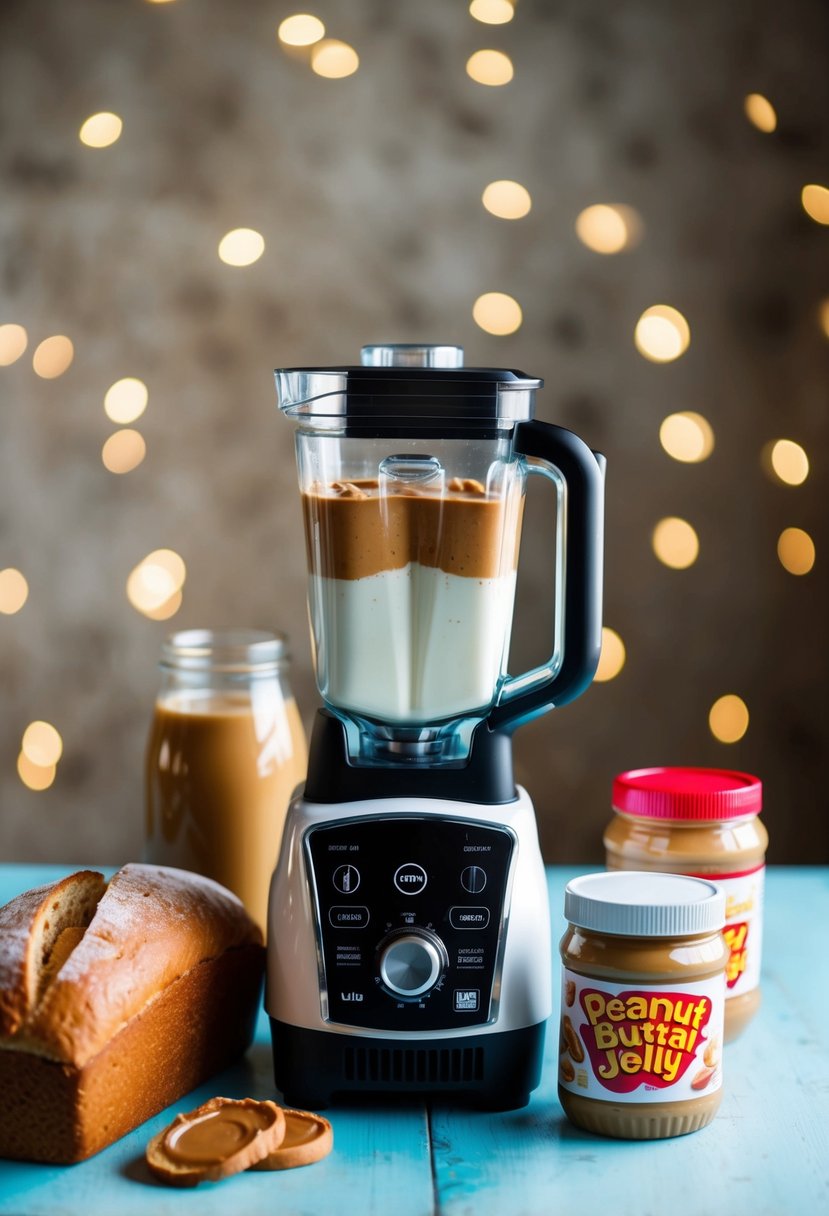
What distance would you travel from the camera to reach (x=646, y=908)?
762 mm

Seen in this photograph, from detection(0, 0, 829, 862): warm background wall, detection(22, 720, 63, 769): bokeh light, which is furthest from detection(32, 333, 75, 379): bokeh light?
detection(22, 720, 63, 769): bokeh light

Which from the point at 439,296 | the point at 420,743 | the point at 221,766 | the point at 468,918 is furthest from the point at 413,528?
the point at 439,296

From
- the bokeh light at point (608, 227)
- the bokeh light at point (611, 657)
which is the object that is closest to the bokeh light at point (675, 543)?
the bokeh light at point (611, 657)

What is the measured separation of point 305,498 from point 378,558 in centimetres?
8

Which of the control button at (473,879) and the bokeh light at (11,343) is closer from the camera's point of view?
the control button at (473,879)

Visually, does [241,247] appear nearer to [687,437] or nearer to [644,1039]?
[687,437]

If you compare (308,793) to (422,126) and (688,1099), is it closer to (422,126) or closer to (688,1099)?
(688,1099)

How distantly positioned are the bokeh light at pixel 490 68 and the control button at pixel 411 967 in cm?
118

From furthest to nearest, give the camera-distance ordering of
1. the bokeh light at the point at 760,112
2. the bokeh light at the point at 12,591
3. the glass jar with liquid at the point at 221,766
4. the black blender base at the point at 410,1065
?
the bokeh light at the point at 12,591, the bokeh light at the point at 760,112, the glass jar with liquid at the point at 221,766, the black blender base at the point at 410,1065

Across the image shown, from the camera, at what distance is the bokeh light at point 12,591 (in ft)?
5.59

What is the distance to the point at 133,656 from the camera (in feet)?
5.59

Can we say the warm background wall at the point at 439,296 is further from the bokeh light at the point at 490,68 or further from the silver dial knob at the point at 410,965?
the silver dial knob at the point at 410,965

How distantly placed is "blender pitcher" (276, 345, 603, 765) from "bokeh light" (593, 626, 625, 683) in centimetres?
80

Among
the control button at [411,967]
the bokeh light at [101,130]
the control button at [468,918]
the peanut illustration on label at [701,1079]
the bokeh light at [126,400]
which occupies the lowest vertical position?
the peanut illustration on label at [701,1079]
